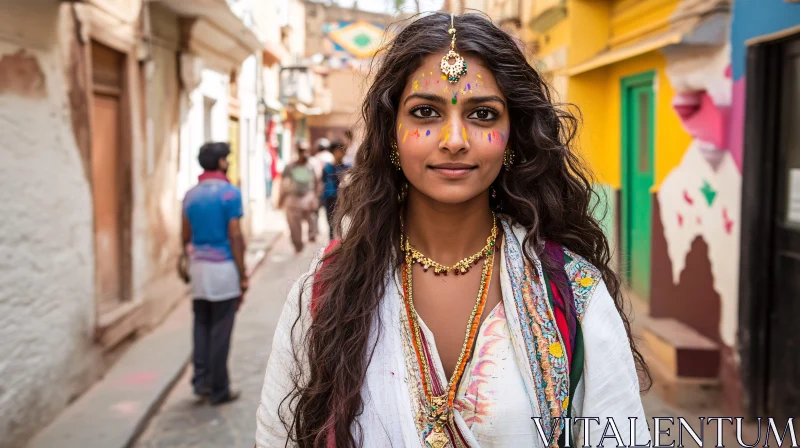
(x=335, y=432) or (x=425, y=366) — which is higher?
(x=425, y=366)

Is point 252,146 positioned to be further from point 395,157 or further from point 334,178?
point 395,157

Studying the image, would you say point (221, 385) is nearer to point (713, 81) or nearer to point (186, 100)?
point (713, 81)

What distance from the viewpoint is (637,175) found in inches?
265

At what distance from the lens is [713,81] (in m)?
4.58

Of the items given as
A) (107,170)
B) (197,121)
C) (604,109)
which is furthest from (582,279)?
(197,121)

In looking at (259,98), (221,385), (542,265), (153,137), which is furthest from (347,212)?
(259,98)

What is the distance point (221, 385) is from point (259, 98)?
11.6m

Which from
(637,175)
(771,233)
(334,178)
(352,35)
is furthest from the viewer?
(352,35)

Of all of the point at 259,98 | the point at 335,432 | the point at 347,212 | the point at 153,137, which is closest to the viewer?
the point at 335,432

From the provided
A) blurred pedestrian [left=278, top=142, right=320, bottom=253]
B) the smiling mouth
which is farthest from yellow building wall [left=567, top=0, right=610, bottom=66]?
the smiling mouth

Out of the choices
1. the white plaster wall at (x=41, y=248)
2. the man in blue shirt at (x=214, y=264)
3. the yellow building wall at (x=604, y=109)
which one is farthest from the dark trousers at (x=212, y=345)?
the yellow building wall at (x=604, y=109)

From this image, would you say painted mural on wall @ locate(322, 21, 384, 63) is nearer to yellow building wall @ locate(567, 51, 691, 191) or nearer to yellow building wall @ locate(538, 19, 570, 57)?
yellow building wall @ locate(538, 19, 570, 57)

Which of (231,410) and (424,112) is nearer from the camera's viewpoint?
(424,112)

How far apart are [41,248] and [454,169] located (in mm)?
3448
